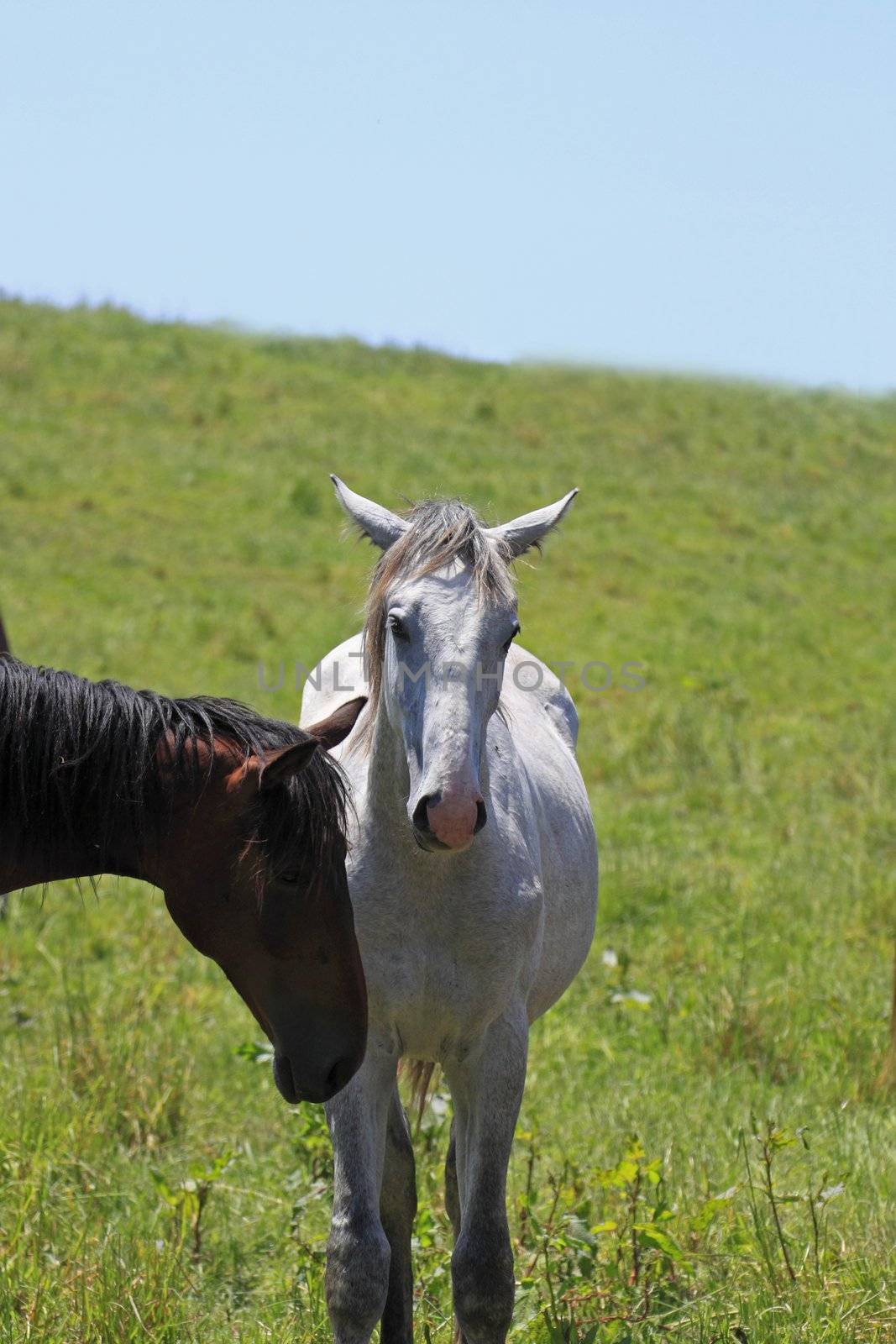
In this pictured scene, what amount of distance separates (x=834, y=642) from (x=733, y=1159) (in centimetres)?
1042

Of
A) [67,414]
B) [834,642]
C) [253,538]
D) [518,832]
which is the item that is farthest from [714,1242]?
[67,414]

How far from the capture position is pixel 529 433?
65.1 feet

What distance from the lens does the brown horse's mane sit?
8.57 ft

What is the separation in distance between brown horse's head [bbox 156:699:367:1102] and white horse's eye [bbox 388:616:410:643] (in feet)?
1.43

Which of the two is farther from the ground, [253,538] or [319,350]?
[319,350]

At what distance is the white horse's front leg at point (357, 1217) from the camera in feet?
10.2

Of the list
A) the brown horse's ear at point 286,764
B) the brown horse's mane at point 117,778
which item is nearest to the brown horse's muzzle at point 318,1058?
the brown horse's mane at point 117,778

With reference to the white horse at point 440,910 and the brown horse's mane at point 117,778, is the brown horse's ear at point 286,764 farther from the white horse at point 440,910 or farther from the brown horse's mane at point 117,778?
the white horse at point 440,910

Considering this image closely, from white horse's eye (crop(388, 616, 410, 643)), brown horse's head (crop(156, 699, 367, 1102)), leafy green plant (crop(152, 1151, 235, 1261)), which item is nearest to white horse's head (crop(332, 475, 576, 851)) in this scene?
white horse's eye (crop(388, 616, 410, 643))

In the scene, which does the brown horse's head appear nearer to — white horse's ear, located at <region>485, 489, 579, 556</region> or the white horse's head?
the white horse's head

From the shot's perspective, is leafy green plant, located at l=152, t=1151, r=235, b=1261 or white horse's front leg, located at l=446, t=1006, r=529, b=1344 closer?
white horse's front leg, located at l=446, t=1006, r=529, b=1344

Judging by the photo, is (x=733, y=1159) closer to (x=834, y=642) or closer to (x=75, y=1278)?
(x=75, y=1278)

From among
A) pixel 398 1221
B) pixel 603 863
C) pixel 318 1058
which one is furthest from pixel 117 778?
pixel 603 863

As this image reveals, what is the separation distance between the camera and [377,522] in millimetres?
3322
